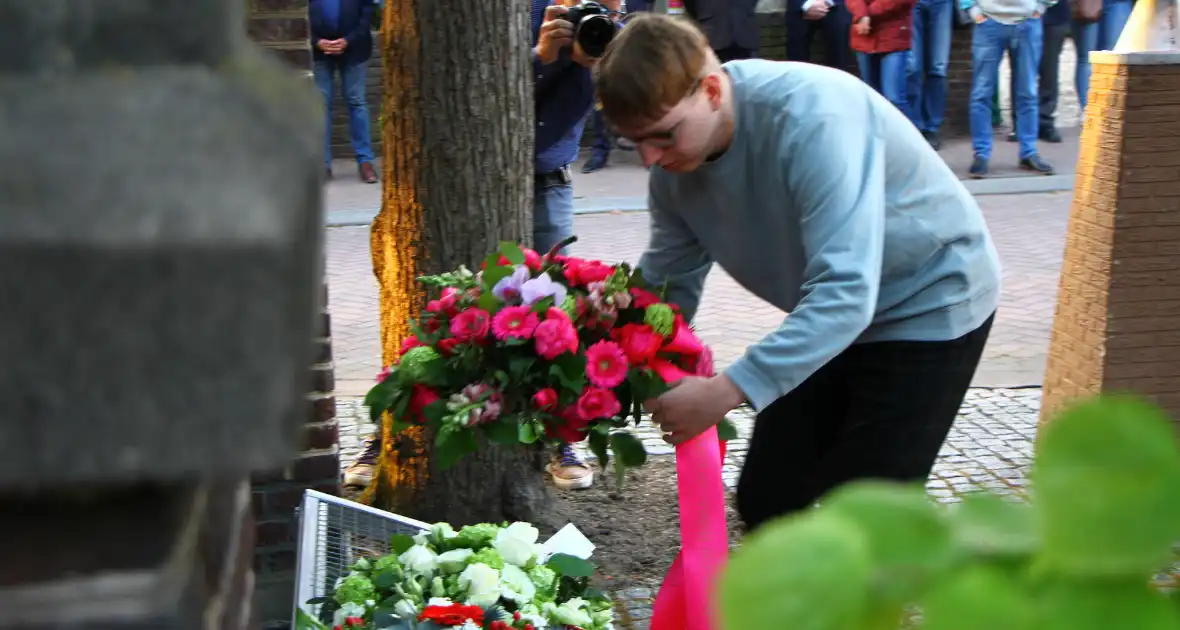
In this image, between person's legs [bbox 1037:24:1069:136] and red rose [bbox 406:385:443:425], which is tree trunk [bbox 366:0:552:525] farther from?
person's legs [bbox 1037:24:1069:136]

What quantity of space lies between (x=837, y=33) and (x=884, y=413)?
10482 millimetres

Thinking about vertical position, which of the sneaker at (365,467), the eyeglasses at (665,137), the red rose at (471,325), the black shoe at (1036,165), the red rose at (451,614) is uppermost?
the eyeglasses at (665,137)

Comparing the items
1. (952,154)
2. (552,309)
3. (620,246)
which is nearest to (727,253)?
(552,309)

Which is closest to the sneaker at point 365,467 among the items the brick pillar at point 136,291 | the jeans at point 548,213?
the jeans at point 548,213

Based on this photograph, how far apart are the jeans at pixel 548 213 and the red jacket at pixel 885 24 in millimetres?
7000

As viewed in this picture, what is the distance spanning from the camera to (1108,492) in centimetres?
49

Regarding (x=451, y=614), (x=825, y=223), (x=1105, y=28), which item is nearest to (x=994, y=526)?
(x=825, y=223)

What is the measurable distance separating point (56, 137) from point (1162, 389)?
14.2 ft

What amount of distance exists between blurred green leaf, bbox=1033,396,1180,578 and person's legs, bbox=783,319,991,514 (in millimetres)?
2225

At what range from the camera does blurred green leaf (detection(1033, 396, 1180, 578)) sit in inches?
19.2

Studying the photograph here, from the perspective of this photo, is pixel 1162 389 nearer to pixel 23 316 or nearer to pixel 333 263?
pixel 23 316

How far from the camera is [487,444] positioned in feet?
13.2

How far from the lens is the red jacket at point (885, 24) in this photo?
1102 cm

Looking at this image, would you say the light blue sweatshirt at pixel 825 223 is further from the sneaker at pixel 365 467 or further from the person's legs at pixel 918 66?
the person's legs at pixel 918 66
